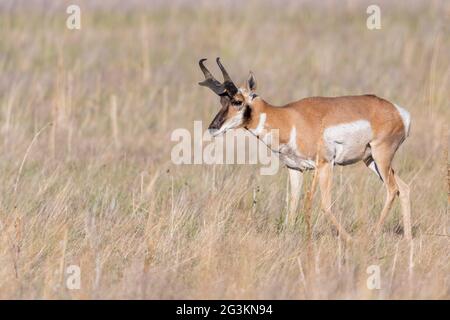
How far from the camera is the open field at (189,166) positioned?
6789mm

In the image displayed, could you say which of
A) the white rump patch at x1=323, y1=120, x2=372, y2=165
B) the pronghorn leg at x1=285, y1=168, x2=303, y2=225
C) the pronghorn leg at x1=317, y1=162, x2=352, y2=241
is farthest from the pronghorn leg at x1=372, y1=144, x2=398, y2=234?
the pronghorn leg at x1=285, y1=168, x2=303, y2=225

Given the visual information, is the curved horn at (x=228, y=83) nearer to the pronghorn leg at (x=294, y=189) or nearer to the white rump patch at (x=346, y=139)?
the white rump patch at (x=346, y=139)

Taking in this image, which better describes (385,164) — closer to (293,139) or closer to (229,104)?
(293,139)

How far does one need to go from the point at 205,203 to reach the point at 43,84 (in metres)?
6.23

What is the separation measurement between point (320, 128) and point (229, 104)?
806 millimetres

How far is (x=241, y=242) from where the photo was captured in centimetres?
736

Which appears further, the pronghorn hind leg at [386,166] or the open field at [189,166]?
the pronghorn hind leg at [386,166]

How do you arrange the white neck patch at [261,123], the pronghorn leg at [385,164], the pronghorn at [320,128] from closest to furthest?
the pronghorn at [320,128]
the white neck patch at [261,123]
the pronghorn leg at [385,164]

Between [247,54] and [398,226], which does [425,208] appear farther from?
[247,54]

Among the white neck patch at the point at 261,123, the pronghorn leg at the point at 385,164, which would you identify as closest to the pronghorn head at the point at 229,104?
the white neck patch at the point at 261,123

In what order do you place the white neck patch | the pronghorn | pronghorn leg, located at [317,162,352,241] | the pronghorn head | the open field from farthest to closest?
the white neck patch < the pronghorn < the pronghorn head < pronghorn leg, located at [317,162,352,241] < the open field

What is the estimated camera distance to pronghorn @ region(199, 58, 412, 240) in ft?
27.3

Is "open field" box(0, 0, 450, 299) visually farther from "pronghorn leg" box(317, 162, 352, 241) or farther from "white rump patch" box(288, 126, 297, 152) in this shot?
"white rump patch" box(288, 126, 297, 152)

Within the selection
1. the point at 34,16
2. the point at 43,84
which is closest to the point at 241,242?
the point at 43,84
